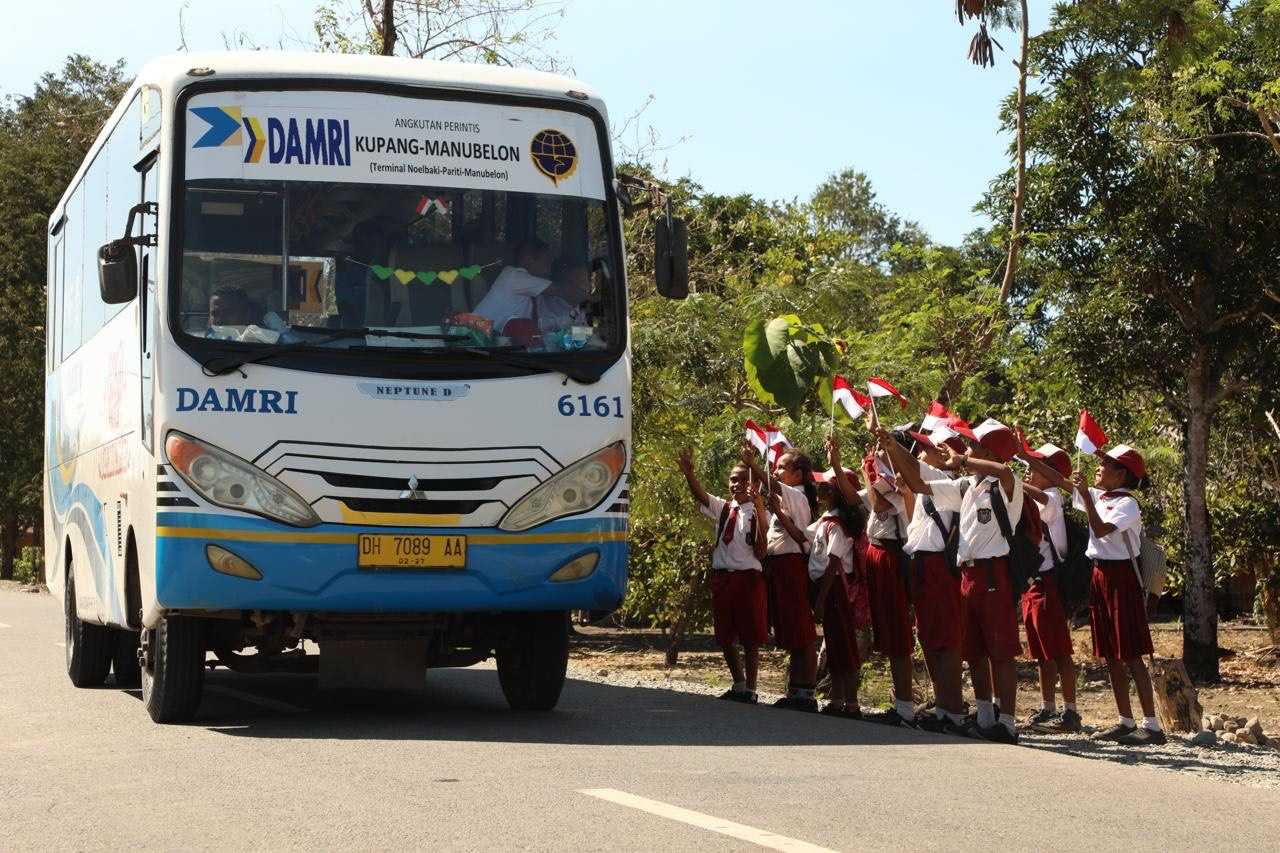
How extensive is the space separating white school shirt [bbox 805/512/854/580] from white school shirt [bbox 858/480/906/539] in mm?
583

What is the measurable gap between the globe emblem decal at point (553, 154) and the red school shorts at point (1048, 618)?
4072 mm

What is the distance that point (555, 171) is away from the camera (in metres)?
10.9

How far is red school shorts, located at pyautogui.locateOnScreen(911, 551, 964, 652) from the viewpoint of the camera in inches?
440

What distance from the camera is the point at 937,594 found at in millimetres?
11219

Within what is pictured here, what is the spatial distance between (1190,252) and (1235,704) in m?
5.32

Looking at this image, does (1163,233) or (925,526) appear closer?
(925,526)

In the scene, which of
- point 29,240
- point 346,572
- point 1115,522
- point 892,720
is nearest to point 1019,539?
point 1115,522

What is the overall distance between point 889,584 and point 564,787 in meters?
4.24

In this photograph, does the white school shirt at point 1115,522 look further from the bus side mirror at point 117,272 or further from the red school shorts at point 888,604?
the bus side mirror at point 117,272

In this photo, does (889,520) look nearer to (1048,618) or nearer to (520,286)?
(1048,618)

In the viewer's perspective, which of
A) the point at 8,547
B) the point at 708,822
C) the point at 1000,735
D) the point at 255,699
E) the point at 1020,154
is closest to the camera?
the point at 708,822

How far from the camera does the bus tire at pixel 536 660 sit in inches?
451

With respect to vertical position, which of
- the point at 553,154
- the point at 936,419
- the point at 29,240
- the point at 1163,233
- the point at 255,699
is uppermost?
the point at 29,240

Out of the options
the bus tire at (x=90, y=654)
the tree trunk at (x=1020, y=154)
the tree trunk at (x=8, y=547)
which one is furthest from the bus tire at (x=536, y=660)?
the tree trunk at (x=8, y=547)
